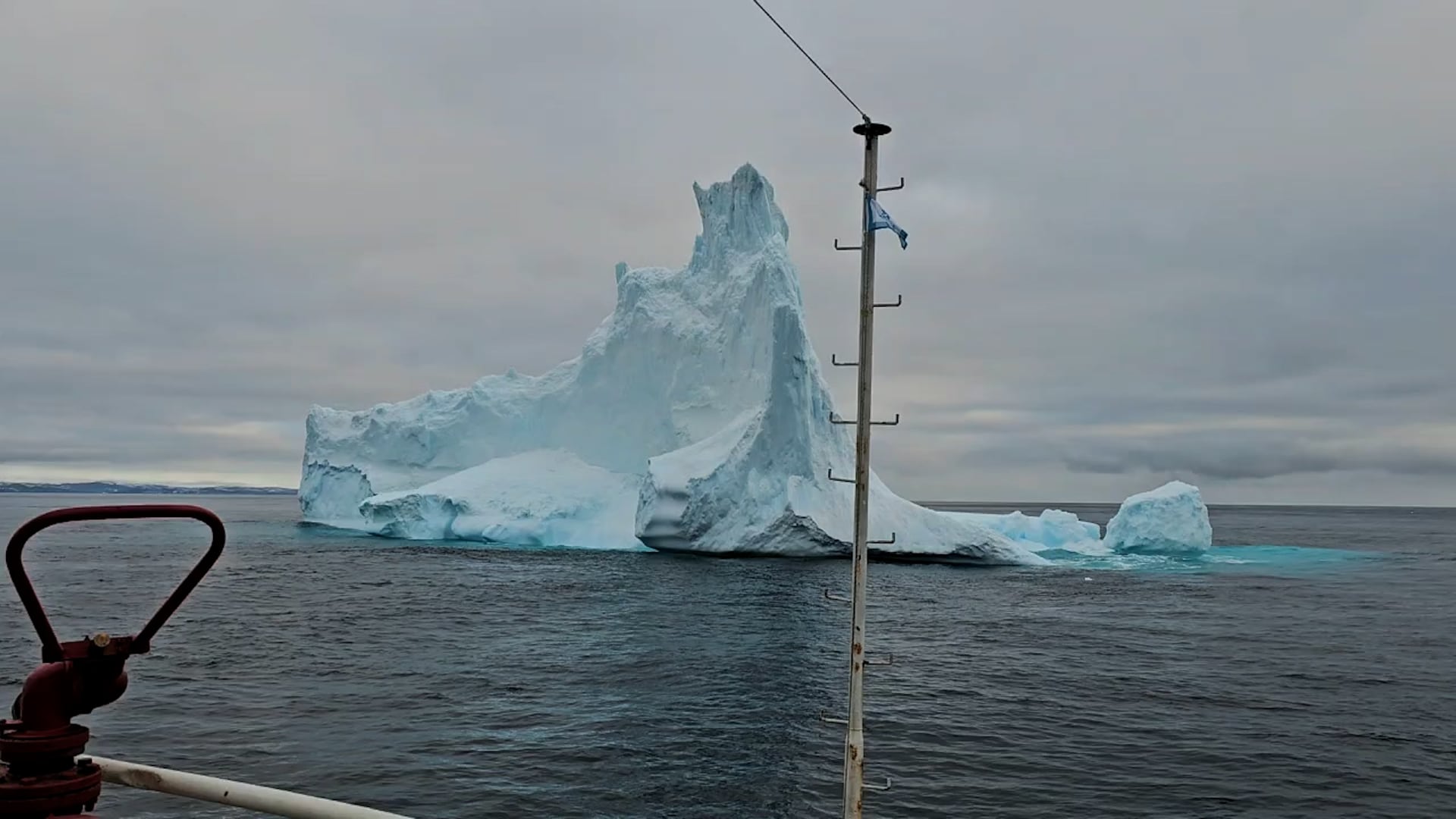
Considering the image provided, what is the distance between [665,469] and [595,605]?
1540 cm

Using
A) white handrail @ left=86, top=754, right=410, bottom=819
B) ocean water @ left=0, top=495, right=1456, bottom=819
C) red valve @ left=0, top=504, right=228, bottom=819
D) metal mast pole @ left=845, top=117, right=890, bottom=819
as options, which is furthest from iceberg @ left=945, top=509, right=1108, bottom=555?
red valve @ left=0, top=504, right=228, bottom=819

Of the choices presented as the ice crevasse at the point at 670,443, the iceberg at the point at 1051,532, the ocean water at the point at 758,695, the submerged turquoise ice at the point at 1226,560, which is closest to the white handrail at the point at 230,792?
the ocean water at the point at 758,695

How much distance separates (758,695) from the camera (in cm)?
1878

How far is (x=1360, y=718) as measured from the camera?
Result: 18.5 metres

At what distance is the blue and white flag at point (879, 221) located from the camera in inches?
277

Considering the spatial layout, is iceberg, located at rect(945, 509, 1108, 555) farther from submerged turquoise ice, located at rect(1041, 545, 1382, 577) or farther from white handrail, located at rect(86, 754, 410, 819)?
white handrail, located at rect(86, 754, 410, 819)

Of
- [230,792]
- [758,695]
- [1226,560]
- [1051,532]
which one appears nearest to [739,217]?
[1051,532]

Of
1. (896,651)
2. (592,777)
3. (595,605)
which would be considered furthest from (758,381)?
(592,777)

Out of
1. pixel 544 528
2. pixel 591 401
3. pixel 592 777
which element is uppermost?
pixel 591 401

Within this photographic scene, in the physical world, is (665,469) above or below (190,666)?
above

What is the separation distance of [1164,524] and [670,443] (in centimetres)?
2873

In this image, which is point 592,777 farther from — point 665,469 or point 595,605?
point 665,469

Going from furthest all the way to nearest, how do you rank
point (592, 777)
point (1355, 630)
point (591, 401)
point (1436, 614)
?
point (591, 401)
point (1436, 614)
point (1355, 630)
point (592, 777)

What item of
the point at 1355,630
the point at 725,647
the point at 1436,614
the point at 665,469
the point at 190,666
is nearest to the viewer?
the point at 190,666
